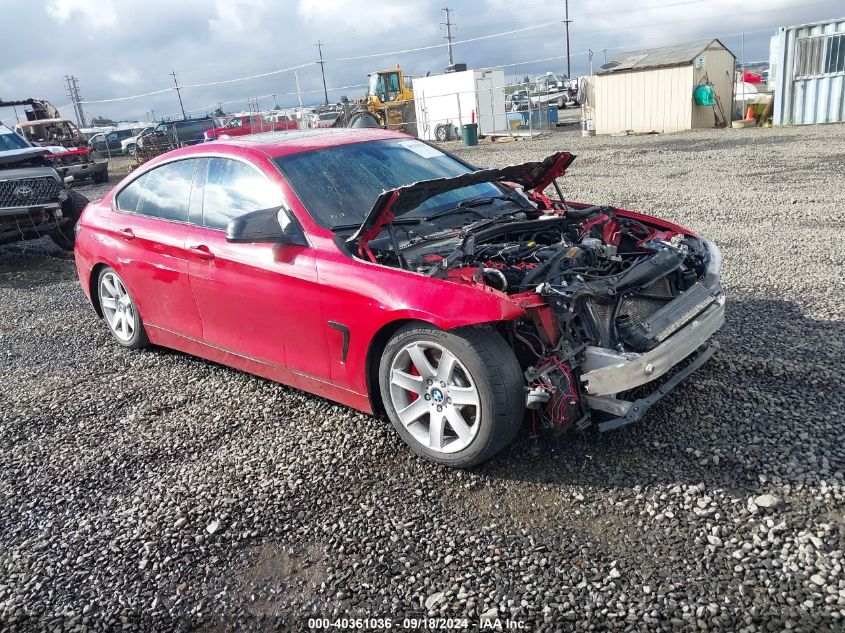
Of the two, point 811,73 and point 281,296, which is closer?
→ point 281,296

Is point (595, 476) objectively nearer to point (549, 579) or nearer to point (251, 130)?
point (549, 579)

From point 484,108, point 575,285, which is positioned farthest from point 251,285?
point 484,108

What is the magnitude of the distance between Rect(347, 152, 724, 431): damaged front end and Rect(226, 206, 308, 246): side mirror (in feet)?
1.38

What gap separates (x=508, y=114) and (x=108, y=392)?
23675 millimetres

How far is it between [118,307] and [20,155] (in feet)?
17.5

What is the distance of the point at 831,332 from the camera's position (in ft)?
15.0

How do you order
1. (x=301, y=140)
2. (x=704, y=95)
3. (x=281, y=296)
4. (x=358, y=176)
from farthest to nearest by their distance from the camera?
(x=704, y=95)
(x=301, y=140)
(x=358, y=176)
(x=281, y=296)

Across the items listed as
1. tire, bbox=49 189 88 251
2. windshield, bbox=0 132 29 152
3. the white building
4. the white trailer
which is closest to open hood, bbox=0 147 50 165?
tire, bbox=49 189 88 251

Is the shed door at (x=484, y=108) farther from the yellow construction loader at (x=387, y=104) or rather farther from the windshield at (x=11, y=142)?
the windshield at (x=11, y=142)

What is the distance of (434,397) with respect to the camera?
131 inches

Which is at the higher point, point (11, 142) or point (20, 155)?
point (11, 142)

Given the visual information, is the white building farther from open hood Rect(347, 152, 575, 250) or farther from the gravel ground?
open hood Rect(347, 152, 575, 250)

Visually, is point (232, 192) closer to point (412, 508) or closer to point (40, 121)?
point (412, 508)

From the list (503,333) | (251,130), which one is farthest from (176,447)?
(251,130)
